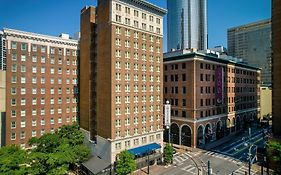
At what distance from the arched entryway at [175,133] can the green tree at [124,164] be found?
27311 millimetres

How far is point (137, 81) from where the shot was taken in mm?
53375

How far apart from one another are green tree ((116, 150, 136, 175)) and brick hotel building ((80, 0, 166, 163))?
11.5 feet

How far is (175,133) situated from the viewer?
69812mm

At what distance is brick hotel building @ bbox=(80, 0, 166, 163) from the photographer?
48719mm

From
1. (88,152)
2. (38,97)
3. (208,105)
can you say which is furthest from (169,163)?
(38,97)

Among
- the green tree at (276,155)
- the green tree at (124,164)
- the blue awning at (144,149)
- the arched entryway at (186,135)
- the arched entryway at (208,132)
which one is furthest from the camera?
the arched entryway at (208,132)

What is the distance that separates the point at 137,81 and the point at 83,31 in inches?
875

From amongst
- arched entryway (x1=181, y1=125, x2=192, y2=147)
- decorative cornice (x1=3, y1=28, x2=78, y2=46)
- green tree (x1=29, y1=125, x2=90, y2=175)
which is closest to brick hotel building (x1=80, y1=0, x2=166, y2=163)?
green tree (x1=29, y1=125, x2=90, y2=175)

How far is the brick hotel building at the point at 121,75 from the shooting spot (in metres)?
48.7

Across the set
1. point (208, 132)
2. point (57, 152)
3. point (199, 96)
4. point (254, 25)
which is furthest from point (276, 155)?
point (254, 25)

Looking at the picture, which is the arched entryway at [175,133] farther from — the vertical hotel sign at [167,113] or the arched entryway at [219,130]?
the arched entryway at [219,130]

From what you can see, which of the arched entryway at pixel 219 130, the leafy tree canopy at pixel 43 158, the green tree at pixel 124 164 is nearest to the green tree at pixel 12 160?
the leafy tree canopy at pixel 43 158

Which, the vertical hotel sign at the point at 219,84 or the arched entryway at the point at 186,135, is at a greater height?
the vertical hotel sign at the point at 219,84

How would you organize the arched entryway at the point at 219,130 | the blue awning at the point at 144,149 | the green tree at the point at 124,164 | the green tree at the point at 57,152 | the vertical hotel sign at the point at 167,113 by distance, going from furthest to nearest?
the arched entryway at the point at 219,130 < the vertical hotel sign at the point at 167,113 < the blue awning at the point at 144,149 < the green tree at the point at 124,164 < the green tree at the point at 57,152
